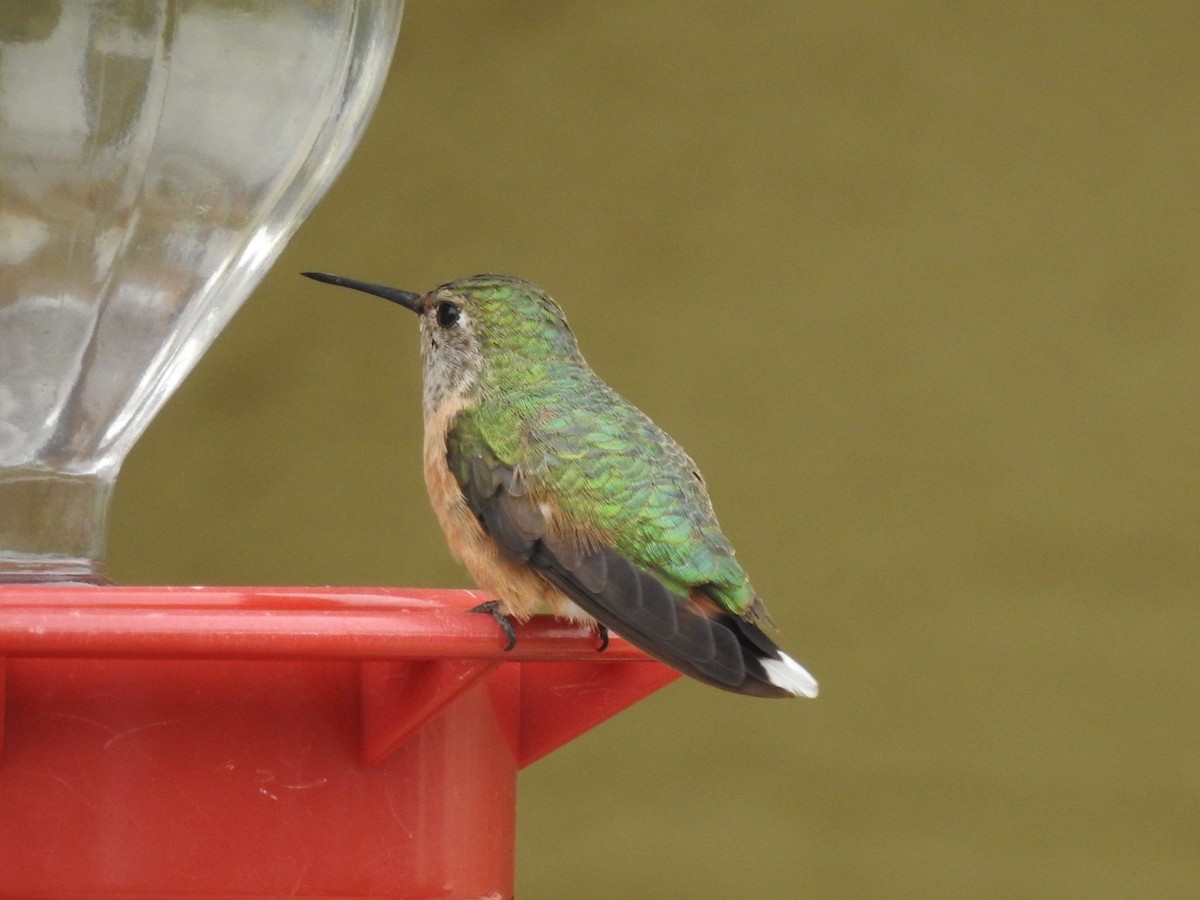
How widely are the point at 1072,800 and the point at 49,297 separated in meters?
2.42

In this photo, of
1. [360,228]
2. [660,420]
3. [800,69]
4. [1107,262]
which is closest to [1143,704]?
[1107,262]

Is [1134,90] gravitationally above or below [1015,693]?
above

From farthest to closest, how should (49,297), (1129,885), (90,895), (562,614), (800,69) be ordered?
(800,69), (1129,885), (49,297), (562,614), (90,895)

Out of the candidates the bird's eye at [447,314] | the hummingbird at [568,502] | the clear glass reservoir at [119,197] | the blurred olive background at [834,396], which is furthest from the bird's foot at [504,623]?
the blurred olive background at [834,396]

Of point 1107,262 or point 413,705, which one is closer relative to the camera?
point 413,705

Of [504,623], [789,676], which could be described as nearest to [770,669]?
[789,676]

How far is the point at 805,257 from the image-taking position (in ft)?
13.3

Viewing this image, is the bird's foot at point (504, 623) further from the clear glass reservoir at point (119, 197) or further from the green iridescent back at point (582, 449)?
the clear glass reservoir at point (119, 197)

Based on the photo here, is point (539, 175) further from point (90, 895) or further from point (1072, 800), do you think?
point (90, 895)

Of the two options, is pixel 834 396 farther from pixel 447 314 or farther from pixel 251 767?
pixel 251 767

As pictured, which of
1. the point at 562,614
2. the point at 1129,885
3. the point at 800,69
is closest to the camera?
the point at 562,614

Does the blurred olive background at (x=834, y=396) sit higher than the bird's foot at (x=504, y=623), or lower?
higher

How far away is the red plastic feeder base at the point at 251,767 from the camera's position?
1.69 meters

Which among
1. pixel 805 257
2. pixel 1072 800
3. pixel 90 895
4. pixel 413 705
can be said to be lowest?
pixel 90 895
